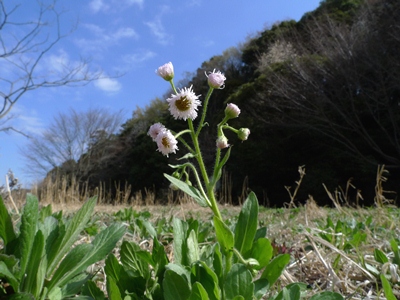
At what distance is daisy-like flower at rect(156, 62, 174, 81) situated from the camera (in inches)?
26.5

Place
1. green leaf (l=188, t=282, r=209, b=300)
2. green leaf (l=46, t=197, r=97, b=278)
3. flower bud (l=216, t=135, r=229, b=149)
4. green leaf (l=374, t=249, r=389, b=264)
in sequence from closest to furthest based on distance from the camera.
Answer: green leaf (l=188, t=282, r=209, b=300) < green leaf (l=46, t=197, r=97, b=278) < flower bud (l=216, t=135, r=229, b=149) < green leaf (l=374, t=249, r=389, b=264)

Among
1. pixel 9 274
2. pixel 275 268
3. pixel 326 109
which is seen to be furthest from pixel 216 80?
pixel 326 109

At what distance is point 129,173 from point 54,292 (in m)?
17.1

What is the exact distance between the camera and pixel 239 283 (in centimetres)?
49

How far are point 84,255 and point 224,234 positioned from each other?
0.20 meters

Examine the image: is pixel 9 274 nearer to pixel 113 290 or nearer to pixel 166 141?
pixel 113 290

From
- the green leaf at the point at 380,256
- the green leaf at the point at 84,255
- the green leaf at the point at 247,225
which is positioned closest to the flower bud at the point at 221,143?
the green leaf at the point at 247,225

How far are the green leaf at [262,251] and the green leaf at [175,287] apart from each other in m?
0.17

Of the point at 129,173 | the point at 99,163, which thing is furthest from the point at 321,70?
the point at 99,163

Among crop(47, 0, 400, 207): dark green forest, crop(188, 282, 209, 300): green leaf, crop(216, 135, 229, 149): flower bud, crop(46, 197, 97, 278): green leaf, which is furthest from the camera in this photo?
crop(47, 0, 400, 207): dark green forest

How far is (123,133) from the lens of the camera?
2180cm

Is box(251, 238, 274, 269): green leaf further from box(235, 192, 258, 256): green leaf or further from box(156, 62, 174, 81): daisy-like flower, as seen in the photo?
box(156, 62, 174, 81): daisy-like flower

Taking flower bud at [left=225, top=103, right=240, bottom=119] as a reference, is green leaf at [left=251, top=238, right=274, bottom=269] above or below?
below

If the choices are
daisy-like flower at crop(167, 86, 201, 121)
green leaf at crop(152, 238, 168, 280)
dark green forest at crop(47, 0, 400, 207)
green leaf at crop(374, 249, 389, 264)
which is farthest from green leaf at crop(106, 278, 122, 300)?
dark green forest at crop(47, 0, 400, 207)
